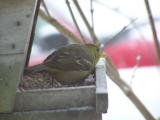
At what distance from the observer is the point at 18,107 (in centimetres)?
205

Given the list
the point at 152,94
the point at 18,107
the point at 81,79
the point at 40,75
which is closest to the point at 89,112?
the point at 18,107

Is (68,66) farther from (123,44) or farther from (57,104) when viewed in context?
(123,44)

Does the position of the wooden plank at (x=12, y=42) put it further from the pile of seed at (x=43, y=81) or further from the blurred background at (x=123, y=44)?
the blurred background at (x=123, y=44)

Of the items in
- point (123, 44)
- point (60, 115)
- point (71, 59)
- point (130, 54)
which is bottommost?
point (60, 115)

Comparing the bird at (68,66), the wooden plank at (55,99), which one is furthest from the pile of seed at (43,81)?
the wooden plank at (55,99)

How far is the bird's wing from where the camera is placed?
2.43 m

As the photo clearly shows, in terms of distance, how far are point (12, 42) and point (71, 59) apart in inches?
13.2

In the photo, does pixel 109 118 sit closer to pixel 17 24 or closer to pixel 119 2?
pixel 119 2

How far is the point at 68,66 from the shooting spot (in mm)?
2432

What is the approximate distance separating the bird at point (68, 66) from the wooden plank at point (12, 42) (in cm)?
18

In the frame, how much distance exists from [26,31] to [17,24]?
0.28ft

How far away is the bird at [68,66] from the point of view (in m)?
2.43

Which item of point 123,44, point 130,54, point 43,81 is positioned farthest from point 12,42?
point 123,44

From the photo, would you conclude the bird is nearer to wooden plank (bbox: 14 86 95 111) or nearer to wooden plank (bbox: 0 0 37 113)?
wooden plank (bbox: 0 0 37 113)
